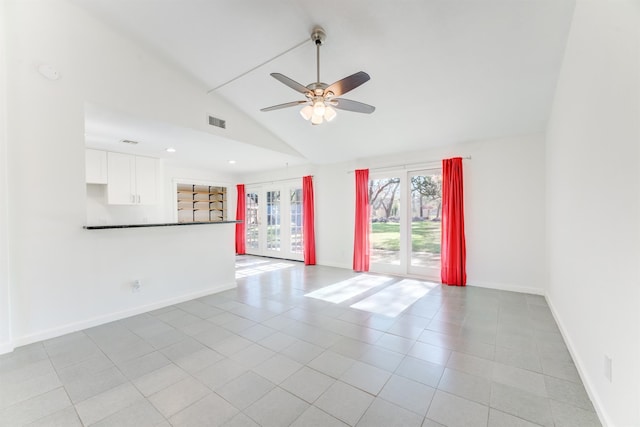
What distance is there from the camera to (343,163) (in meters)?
6.11

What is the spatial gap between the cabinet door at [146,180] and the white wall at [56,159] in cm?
247

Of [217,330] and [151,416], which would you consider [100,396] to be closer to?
[151,416]

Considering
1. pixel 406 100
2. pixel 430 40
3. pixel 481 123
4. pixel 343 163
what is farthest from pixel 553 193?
pixel 343 163

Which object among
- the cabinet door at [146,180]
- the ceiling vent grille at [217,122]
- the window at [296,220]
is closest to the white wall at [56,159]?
the ceiling vent grille at [217,122]

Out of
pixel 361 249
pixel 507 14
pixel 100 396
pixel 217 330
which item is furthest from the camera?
pixel 361 249

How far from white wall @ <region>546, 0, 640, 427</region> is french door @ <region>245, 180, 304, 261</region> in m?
5.44

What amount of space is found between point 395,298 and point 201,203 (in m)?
6.29

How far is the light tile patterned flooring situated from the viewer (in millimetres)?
1667

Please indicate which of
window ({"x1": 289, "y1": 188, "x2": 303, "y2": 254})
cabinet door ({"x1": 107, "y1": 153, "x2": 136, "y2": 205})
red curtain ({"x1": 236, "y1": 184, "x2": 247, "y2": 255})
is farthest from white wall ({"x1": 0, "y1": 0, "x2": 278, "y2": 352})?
red curtain ({"x1": 236, "y1": 184, "x2": 247, "y2": 255})

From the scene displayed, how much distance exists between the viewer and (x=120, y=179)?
5.03 metres

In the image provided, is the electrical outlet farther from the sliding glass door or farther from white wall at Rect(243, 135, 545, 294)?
the sliding glass door

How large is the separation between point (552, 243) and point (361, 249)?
313cm

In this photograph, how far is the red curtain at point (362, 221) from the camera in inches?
221

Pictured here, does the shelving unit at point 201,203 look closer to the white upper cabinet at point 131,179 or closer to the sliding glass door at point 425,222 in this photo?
the white upper cabinet at point 131,179
